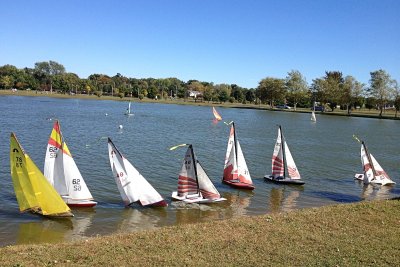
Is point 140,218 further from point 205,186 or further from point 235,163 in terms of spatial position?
point 235,163

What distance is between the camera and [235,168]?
26.7m

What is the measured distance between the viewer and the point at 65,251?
12.2 metres

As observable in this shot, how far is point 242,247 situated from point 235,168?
13910 millimetres

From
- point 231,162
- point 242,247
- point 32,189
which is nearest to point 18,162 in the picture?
point 32,189

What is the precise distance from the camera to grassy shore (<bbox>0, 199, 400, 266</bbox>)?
11562 millimetres

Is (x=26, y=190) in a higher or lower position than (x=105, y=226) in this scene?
higher

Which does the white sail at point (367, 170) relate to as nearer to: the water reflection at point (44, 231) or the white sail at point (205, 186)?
the white sail at point (205, 186)

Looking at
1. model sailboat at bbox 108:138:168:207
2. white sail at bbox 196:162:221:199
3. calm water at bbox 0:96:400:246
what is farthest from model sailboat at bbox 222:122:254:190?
model sailboat at bbox 108:138:168:207

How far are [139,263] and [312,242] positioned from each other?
5747 mm

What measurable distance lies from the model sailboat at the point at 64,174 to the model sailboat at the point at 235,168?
378 inches

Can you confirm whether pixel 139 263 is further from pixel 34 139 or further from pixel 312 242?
pixel 34 139

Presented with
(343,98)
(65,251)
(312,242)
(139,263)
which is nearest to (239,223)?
(312,242)

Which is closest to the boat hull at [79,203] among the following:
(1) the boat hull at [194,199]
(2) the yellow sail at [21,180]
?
(2) the yellow sail at [21,180]

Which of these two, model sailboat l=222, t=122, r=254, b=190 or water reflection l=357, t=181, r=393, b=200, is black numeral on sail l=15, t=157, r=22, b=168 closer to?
model sailboat l=222, t=122, r=254, b=190
